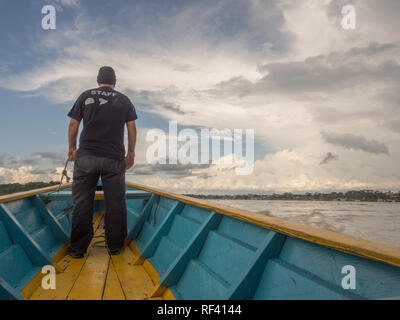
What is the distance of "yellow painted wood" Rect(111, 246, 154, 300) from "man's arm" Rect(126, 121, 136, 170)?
114 cm

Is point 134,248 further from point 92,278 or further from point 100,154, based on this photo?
point 100,154

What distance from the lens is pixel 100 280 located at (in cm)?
272

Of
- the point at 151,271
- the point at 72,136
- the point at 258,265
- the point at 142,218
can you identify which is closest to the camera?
the point at 258,265

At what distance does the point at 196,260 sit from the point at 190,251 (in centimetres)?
9

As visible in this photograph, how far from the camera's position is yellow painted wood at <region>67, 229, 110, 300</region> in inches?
94.7

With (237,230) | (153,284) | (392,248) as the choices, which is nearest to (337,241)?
(392,248)

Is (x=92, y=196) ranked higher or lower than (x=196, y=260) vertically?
higher

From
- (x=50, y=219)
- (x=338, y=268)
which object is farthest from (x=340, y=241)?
(x=50, y=219)

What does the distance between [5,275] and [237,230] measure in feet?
6.40

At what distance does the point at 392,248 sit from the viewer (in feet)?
3.79

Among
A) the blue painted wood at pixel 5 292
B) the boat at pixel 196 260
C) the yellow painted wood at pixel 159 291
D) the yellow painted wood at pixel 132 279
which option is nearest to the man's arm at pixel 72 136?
the boat at pixel 196 260

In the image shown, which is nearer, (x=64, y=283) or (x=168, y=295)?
(x=168, y=295)

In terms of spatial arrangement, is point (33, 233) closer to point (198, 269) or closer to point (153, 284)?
point (153, 284)

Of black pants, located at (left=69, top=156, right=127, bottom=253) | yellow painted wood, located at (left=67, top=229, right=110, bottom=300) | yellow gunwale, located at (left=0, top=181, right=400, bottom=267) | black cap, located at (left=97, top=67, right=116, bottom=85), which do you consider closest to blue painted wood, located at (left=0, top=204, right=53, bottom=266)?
yellow painted wood, located at (left=67, top=229, right=110, bottom=300)
